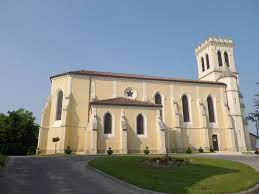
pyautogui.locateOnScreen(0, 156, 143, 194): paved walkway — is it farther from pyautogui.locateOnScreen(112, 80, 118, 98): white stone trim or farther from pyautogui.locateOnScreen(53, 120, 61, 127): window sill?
pyautogui.locateOnScreen(112, 80, 118, 98): white stone trim

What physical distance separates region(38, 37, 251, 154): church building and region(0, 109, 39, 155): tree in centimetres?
865

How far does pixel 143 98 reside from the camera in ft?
139

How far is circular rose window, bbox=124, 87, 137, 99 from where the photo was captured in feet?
138

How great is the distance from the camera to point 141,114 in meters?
37.1

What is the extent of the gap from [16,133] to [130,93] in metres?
21.8

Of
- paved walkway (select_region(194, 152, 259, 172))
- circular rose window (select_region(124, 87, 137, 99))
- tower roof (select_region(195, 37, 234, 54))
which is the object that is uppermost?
tower roof (select_region(195, 37, 234, 54))

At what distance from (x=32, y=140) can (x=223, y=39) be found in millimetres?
46604

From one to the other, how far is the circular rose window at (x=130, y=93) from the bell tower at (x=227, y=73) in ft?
61.5

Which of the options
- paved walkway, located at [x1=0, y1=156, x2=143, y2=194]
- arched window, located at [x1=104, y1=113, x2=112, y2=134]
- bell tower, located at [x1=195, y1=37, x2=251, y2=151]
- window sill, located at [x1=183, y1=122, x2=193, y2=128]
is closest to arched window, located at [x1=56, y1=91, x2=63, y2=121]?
arched window, located at [x1=104, y1=113, x2=112, y2=134]

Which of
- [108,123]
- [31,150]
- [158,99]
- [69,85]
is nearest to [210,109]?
[158,99]

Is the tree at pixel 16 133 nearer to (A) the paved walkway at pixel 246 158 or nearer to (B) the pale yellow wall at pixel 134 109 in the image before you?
(B) the pale yellow wall at pixel 134 109

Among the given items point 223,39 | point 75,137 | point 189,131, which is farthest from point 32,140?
point 223,39

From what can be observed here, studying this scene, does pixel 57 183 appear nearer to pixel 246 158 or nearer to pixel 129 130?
pixel 246 158

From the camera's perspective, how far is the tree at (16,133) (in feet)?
140
